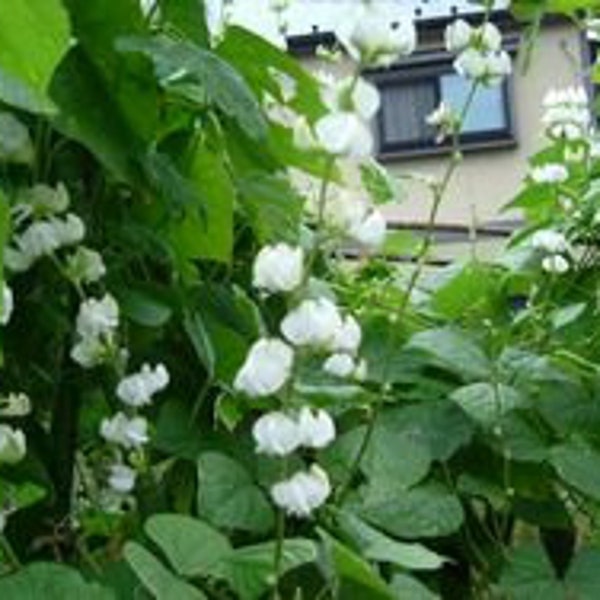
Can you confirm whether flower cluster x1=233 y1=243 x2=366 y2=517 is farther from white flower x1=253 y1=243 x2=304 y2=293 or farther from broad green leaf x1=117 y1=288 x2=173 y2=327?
broad green leaf x1=117 y1=288 x2=173 y2=327

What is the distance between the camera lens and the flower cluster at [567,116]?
137 cm

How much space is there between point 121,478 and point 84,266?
11 centimetres

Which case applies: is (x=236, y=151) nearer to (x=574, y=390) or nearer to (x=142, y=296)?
(x=142, y=296)

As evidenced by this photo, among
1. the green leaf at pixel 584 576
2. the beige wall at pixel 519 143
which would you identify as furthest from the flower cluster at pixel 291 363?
the beige wall at pixel 519 143

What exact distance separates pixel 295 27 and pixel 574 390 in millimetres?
387

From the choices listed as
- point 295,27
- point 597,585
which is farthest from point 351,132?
point 295,27

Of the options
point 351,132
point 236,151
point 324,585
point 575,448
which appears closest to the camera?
point 351,132

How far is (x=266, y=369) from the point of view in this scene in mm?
567

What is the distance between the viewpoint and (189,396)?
2.69ft

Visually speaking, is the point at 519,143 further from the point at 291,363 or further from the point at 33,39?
the point at 33,39

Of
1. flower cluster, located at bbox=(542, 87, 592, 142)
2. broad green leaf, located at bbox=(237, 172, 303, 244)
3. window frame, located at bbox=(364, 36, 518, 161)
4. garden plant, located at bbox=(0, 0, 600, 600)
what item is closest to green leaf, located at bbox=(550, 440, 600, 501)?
garden plant, located at bbox=(0, 0, 600, 600)

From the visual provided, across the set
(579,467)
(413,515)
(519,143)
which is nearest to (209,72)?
(413,515)

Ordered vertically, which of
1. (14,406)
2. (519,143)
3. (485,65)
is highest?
(485,65)

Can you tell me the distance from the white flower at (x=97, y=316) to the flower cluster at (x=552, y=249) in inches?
22.0
